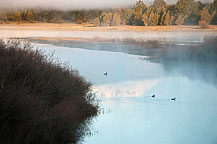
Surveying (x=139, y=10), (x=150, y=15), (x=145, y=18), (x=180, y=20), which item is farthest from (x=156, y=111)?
(x=145, y=18)

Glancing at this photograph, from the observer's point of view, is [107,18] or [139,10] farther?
[107,18]

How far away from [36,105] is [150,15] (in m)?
22.3

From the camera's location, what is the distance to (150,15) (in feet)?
84.9

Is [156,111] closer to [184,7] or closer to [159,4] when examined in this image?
[184,7]

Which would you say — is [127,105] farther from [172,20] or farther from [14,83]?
[172,20]

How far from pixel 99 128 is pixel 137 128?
2.03 ft

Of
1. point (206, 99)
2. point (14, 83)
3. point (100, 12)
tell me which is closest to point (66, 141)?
point (14, 83)

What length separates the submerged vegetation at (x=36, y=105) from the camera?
3.88 metres

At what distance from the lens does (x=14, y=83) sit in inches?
174

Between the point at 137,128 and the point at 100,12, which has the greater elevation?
the point at 100,12

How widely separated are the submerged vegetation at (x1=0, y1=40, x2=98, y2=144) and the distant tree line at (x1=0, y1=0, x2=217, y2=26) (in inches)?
695

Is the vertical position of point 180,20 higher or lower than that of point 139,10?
lower

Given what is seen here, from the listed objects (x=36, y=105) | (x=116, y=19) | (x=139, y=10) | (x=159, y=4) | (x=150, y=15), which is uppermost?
(x=159, y=4)

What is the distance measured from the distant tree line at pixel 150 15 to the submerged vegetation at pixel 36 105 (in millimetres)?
17659
